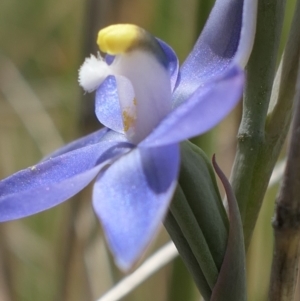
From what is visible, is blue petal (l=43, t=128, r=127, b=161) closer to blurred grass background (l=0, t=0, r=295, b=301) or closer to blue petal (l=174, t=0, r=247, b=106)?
blue petal (l=174, t=0, r=247, b=106)

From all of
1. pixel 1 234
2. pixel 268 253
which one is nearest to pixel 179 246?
pixel 268 253

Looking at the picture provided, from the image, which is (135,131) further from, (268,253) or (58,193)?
(268,253)

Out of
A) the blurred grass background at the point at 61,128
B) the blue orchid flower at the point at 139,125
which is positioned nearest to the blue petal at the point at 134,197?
the blue orchid flower at the point at 139,125

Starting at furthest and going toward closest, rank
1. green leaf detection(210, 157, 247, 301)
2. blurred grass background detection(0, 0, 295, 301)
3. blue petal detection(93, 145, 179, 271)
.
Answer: blurred grass background detection(0, 0, 295, 301), green leaf detection(210, 157, 247, 301), blue petal detection(93, 145, 179, 271)

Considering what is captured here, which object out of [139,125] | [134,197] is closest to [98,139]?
[139,125]

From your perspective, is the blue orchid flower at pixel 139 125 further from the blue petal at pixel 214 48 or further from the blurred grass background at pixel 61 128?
the blurred grass background at pixel 61 128

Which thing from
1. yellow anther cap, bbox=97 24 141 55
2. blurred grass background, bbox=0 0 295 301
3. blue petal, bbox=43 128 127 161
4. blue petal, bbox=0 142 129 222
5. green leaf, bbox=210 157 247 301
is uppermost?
yellow anther cap, bbox=97 24 141 55

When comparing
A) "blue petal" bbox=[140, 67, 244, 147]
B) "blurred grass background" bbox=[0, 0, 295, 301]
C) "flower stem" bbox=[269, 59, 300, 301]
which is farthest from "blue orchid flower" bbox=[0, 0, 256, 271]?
"blurred grass background" bbox=[0, 0, 295, 301]
